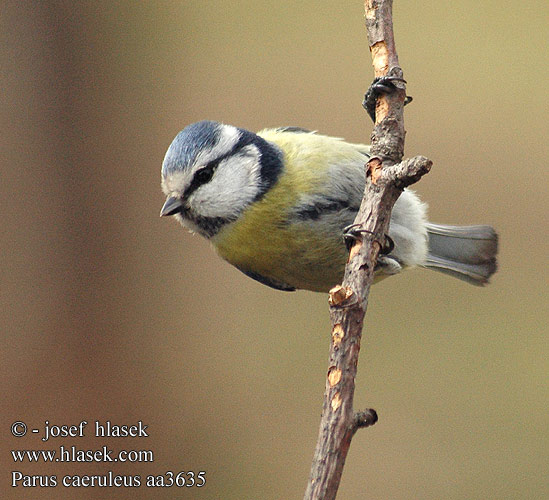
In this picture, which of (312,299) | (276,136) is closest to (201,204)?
(276,136)

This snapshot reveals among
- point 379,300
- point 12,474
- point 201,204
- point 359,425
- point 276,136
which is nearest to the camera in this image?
point 359,425

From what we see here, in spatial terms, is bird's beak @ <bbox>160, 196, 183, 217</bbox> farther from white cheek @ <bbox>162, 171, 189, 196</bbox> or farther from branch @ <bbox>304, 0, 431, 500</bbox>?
branch @ <bbox>304, 0, 431, 500</bbox>

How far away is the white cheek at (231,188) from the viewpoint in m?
1.19

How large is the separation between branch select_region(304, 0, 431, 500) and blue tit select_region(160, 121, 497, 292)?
0.29m

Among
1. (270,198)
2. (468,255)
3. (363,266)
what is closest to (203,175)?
(270,198)

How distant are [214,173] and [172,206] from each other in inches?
3.8

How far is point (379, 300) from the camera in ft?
6.93

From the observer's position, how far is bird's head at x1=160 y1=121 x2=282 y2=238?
1.15m

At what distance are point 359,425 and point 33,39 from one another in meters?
1.84

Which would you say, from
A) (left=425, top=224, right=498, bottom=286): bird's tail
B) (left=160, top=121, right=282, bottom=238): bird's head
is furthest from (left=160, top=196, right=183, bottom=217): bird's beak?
(left=425, top=224, right=498, bottom=286): bird's tail

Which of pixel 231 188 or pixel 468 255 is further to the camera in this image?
pixel 468 255

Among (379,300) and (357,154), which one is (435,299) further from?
(357,154)

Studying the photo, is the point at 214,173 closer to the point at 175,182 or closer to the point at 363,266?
the point at 175,182

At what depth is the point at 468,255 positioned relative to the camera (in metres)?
1.60
